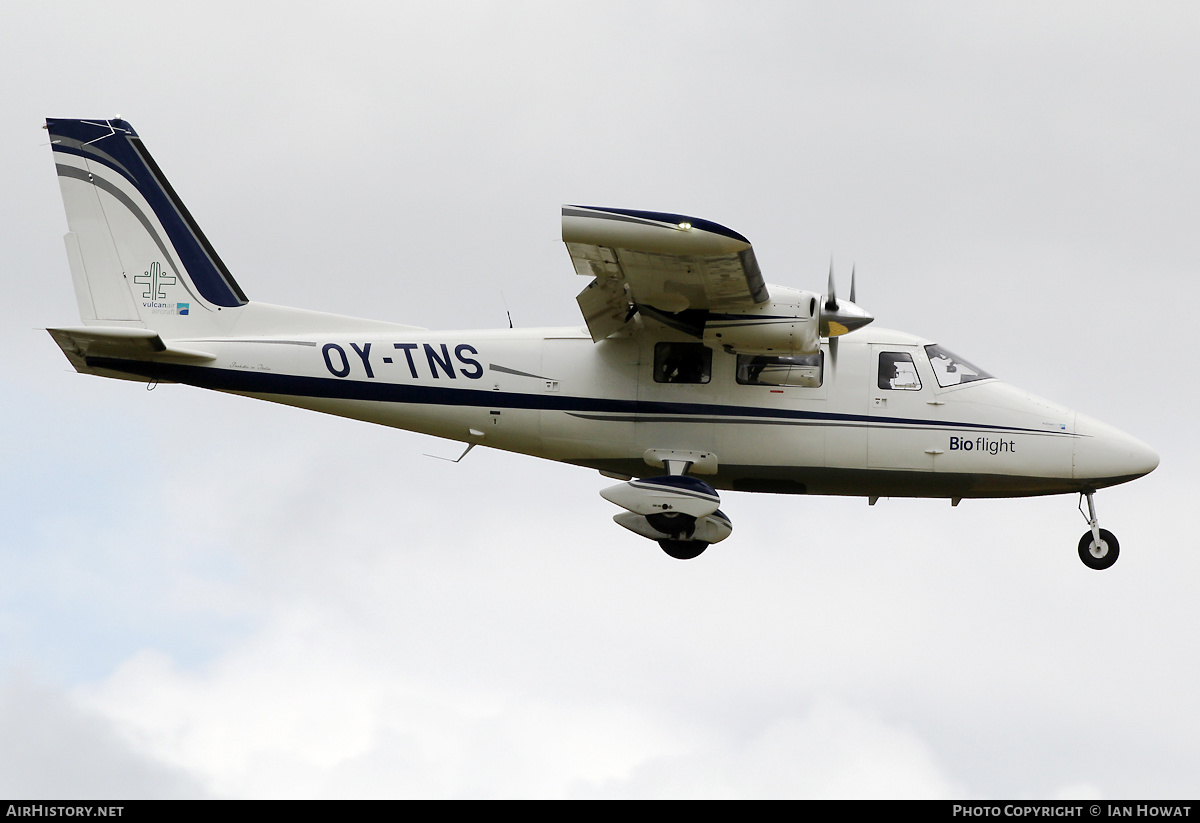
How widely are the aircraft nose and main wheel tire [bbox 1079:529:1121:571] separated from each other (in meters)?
0.72

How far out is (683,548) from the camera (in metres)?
18.7

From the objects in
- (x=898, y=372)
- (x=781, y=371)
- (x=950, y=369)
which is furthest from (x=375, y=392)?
(x=950, y=369)

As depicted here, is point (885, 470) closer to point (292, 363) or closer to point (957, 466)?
point (957, 466)

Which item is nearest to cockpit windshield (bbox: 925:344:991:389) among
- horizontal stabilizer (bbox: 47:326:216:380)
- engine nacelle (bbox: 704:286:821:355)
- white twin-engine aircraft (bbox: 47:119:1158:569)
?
white twin-engine aircraft (bbox: 47:119:1158:569)

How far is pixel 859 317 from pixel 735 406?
199cm

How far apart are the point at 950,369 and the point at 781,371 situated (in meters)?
2.22

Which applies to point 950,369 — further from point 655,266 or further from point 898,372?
point 655,266

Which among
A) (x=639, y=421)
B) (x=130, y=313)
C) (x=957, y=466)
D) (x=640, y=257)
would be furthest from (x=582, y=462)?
(x=130, y=313)

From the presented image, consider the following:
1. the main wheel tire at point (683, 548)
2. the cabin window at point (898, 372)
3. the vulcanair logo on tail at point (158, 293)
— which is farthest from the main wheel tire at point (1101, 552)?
the vulcanair logo on tail at point (158, 293)

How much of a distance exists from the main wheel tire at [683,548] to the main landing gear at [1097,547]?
4.89 meters

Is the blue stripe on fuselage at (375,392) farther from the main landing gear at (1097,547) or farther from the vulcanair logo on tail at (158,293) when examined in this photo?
the main landing gear at (1097,547)

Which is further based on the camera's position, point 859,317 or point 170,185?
point 170,185

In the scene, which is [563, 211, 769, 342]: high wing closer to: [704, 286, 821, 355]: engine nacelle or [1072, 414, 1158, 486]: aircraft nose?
[704, 286, 821, 355]: engine nacelle

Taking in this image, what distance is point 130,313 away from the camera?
62.1ft
